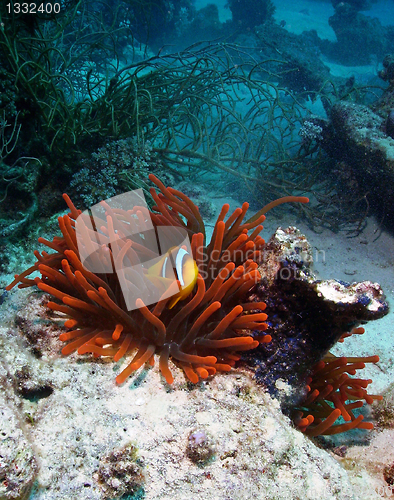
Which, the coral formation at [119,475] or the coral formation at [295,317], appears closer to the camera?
the coral formation at [119,475]

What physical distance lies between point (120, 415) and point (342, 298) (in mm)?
1064

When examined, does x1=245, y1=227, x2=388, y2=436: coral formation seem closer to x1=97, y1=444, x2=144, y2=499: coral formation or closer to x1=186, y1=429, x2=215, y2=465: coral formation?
x1=186, y1=429, x2=215, y2=465: coral formation

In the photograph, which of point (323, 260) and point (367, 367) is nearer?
point (367, 367)

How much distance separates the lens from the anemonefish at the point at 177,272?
1450 mm

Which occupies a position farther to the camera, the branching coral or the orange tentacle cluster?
the orange tentacle cluster

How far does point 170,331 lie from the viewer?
4.98 ft

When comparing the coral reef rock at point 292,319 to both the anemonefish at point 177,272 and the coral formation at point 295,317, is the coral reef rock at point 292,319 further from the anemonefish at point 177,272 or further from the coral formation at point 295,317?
the anemonefish at point 177,272

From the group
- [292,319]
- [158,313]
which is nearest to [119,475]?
[158,313]

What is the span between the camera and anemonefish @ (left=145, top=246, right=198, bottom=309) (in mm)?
1450

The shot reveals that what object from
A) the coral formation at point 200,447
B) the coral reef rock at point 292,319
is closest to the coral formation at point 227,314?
the coral reef rock at point 292,319

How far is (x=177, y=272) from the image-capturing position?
58.2 inches

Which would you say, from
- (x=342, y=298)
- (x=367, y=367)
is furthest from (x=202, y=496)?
(x=367, y=367)

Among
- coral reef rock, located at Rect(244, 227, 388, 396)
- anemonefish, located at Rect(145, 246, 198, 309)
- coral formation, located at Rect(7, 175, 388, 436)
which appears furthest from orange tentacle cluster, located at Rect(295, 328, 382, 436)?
anemonefish, located at Rect(145, 246, 198, 309)

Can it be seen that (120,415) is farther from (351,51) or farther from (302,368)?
(351,51)
